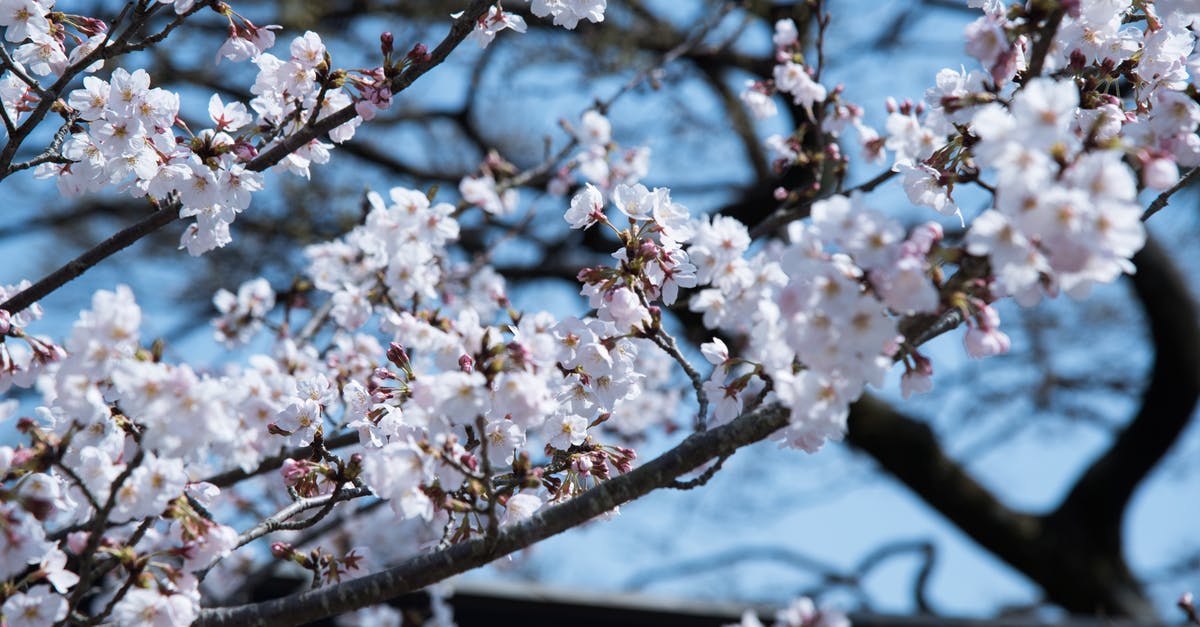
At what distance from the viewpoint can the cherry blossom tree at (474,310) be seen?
129 centimetres

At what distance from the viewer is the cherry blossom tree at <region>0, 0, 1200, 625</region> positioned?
129 centimetres

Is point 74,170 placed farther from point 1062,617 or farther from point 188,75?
point 1062,617

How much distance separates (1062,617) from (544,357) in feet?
22.7

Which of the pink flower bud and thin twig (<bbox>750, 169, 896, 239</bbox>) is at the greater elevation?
thin twig (<bbox>750, 169, 896, 239</bbox>)

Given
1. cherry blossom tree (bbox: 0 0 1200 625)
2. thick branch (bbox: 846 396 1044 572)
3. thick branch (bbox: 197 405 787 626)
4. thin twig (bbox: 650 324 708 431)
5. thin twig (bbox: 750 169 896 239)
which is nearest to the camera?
cherry blossom tree (bbox: 0 0 1200 625)

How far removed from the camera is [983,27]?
1563 mm

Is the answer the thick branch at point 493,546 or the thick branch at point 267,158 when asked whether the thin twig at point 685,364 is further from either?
the thick branch at point 267,158

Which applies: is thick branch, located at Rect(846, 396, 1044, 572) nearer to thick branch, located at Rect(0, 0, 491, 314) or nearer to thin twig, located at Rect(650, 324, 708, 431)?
thin twig, located at Rect(650, 324, 708, 431)

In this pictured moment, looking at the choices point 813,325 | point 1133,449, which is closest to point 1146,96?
point 813,325

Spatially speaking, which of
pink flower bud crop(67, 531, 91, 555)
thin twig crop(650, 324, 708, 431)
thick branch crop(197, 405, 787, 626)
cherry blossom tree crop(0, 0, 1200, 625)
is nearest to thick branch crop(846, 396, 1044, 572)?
cherry blossom tree crop(0, 0, 1200, 625)

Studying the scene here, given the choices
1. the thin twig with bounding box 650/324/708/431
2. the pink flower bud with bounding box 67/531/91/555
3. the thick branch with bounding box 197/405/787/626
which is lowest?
the thick branch with bounding box 197/405/787/626

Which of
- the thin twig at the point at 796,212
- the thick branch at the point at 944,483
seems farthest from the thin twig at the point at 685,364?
the thick branch at the point at 944,483

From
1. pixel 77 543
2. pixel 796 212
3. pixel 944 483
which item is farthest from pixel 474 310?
pixel 944 483

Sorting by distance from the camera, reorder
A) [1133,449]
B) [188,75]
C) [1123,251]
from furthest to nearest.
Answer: [1133,449], [188,75], [1123,251]
